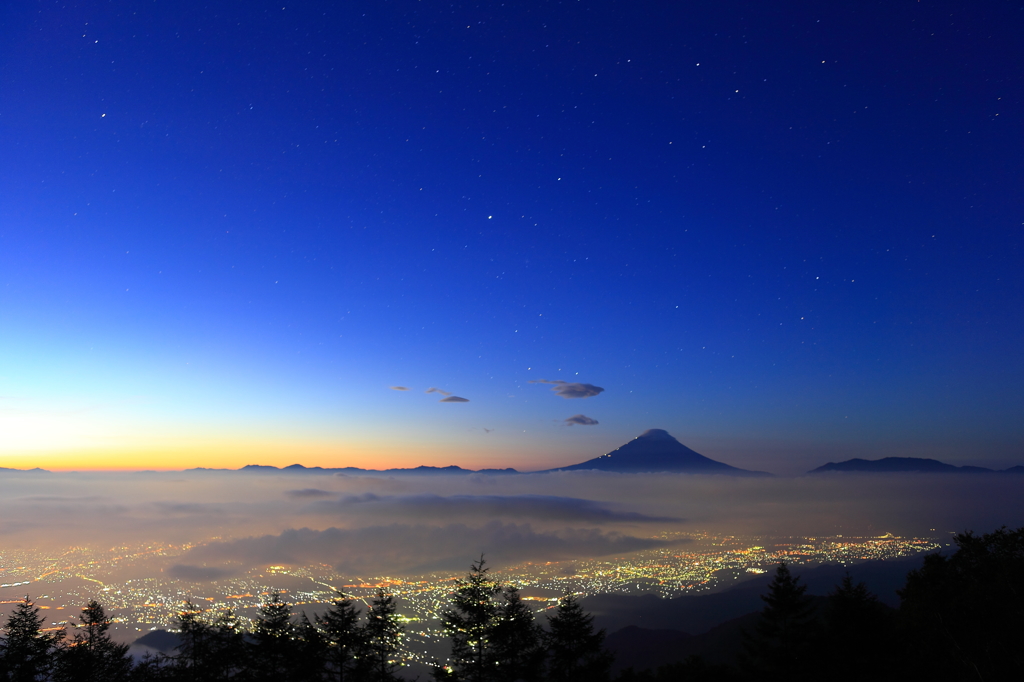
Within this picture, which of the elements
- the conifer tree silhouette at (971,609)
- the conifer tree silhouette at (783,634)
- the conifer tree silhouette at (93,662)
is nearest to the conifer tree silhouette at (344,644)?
the conifer tree silhouette at (93,662)

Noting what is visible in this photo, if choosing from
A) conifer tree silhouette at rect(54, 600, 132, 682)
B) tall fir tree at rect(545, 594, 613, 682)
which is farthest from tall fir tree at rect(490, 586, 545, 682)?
conifer tree silhouette at rect(54, 600, 132, 682)

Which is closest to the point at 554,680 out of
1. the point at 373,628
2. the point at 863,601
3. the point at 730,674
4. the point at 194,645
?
the point at 373,628

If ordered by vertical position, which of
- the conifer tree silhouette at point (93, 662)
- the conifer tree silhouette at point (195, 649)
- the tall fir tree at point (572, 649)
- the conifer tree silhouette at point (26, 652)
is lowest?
the conifer tree silhouette at point (93, 662)

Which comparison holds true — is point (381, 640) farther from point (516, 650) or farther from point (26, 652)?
point (26, 652)

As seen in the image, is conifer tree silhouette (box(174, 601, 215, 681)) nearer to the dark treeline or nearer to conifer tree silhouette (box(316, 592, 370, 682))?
the dark treeline

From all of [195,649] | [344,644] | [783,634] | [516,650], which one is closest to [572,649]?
[516,650]

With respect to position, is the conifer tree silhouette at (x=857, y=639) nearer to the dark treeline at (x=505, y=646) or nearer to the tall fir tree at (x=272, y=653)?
the dark treeline at (x=505, y=646)

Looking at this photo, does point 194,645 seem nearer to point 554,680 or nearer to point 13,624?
point 13,624
